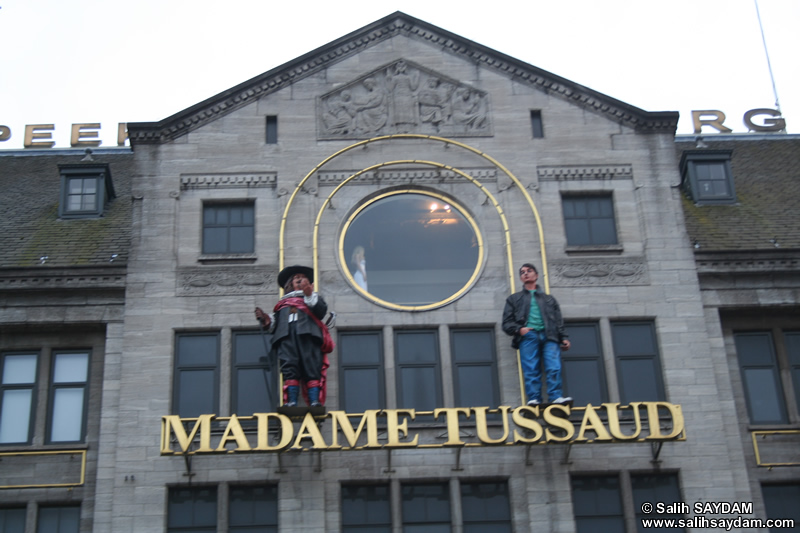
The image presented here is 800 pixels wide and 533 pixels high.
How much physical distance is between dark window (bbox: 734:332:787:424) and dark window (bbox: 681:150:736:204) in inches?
220

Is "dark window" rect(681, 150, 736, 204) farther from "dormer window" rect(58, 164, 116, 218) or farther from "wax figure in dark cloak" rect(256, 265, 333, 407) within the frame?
"dormer window" rect(58, 164, 116, 218)

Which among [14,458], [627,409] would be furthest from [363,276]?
[14,458]

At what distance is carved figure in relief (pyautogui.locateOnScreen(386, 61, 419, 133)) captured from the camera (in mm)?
32969

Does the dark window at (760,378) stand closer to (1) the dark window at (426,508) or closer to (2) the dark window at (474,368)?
(2) the dark window at (474,368)

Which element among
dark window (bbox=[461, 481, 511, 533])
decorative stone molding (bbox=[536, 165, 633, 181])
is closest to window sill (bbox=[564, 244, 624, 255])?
decorative stone molding (bbox=[536, 165, 633, 181])

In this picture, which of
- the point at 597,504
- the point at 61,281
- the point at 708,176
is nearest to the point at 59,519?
the point at 61,281

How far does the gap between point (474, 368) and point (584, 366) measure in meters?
2.80

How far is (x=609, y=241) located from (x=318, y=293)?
315 inches

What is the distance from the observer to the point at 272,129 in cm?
3303

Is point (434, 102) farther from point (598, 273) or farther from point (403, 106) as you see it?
point (598, 273)

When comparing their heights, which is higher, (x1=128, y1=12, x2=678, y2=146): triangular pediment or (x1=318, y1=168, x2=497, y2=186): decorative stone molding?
(x1=128, y1=12, x2=678, y2=146): triangular pediment

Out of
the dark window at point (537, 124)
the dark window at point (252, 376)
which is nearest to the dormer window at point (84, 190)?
the dark window at point (252, 376)

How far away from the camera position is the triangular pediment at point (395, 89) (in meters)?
32.8

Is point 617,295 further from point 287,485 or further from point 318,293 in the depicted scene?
point 287,485
